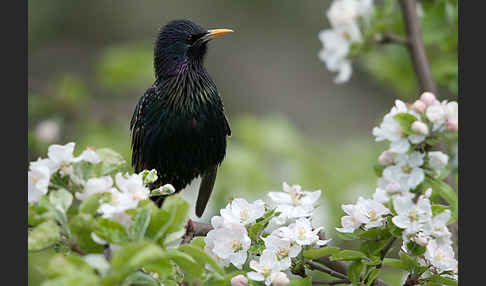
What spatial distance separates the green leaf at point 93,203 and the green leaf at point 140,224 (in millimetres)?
105

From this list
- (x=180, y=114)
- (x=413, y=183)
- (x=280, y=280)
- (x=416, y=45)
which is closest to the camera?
(x=280, y=280)

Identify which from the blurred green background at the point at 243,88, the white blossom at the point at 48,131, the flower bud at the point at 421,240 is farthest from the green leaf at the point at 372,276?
the white blossom at the point at 48,131

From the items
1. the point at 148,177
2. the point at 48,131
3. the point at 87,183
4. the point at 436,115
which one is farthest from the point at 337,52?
A: the point at 48,131

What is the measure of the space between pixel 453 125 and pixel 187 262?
849 mm

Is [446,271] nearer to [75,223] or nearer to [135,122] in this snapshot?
[75,223]

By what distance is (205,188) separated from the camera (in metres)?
2.85

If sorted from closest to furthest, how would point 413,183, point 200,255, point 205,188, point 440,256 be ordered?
point 200,255, point 440,256, point 413,183, point 205,188

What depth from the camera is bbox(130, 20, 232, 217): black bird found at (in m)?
2.67

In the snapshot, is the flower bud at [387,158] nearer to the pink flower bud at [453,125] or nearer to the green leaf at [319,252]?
the pink flower bud at [453,125]

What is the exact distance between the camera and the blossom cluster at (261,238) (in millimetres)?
1867

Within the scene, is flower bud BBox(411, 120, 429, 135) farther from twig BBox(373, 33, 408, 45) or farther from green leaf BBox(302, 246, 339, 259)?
twig BBox(373, 33, 408, 45)

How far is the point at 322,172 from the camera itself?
4258mm

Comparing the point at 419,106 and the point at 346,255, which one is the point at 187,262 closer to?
the point at 346,255

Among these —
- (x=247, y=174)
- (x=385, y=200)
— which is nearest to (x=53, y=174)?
(x=385, y=200)
